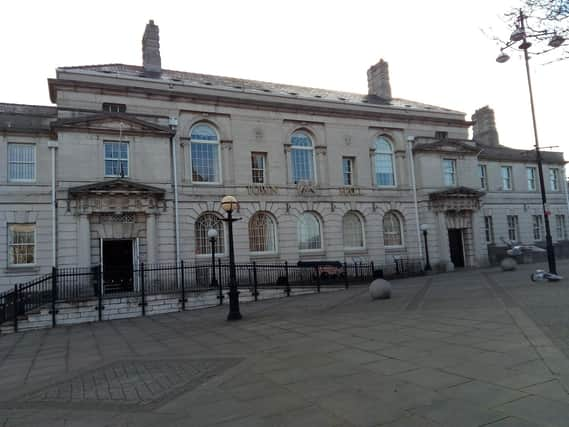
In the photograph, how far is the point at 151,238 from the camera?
21172 millimetres

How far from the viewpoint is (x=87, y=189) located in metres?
19.7

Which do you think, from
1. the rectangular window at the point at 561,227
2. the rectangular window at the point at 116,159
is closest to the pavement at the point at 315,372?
the rectangular window at the point at 116,159

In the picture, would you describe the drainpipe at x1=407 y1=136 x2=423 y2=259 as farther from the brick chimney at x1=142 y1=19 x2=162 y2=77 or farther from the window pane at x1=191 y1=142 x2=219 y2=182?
the brick chimney at x1=142 y1=19 x2=162 y2=77

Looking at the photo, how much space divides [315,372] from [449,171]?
27769mm

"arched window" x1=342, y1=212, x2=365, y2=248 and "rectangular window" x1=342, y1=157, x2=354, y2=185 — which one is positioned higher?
"rectangular window" x1=342, y1=157, x2=354, y2=185

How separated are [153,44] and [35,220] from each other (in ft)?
43.9

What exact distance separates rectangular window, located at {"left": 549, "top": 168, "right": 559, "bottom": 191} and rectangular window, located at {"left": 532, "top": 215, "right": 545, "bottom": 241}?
4304mm

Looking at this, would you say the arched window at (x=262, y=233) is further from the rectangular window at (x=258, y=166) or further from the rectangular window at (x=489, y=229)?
the rectangular window at (x=489, y=229)

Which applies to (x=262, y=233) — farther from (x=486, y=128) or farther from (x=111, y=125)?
(x=486, y=128)

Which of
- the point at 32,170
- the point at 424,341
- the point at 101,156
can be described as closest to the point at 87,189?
the point at 101,156

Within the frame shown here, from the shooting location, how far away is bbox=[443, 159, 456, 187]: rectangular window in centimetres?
3025

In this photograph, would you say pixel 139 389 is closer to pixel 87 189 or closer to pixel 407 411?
pixel 407 411

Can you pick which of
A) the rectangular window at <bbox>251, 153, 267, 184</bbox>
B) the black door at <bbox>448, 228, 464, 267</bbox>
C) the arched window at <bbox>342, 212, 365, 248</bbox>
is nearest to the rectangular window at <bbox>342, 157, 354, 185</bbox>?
the arched window at <bbox>342, 212, 365, 248</bbox>

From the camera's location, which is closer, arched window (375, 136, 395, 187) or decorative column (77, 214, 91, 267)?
decorative column (77, 214, 91, 267)
